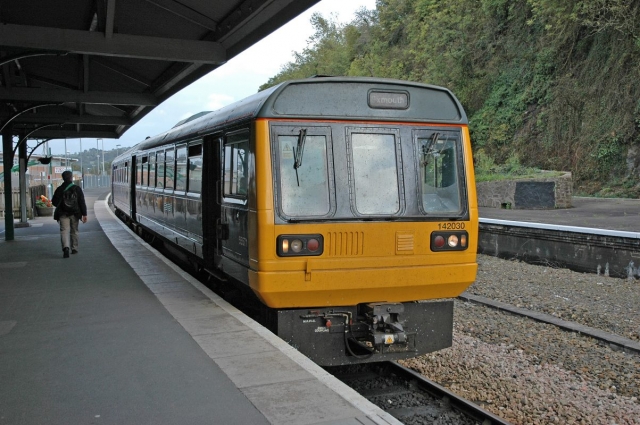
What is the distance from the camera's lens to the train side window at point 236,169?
22.2 feet

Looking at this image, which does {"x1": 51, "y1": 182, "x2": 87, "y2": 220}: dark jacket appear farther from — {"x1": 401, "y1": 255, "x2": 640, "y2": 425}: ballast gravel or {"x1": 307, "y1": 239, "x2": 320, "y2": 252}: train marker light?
{"x1": 307, "y1": 239, "x2": 320, "y2": 252}: train marker light

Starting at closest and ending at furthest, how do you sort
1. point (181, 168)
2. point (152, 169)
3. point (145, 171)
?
point (181, 168) → point (152, 169) → point (145, 171)

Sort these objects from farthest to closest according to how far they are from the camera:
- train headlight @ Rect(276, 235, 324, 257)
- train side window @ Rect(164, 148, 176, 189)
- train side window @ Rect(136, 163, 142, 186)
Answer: train side window @ Rect(136, 163, 142, 186) < train side window @ Rect(164, 148, 176, 189) < train headlight @ Rect(276, 235, 324, 257)

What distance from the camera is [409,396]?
6301 millimetres

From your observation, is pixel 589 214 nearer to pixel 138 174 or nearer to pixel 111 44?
pixel 138 174

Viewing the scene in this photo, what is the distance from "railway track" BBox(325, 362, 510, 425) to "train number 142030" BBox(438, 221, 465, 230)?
1.52m

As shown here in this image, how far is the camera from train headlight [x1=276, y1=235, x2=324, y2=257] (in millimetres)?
6203

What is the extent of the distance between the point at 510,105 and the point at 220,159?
23167 mm

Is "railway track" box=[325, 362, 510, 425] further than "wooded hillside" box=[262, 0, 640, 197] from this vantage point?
No

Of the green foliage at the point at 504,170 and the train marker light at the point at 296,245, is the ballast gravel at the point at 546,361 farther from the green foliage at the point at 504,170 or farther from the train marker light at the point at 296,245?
the green foliage at the point at 504,170

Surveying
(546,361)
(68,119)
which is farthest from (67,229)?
(546,361)

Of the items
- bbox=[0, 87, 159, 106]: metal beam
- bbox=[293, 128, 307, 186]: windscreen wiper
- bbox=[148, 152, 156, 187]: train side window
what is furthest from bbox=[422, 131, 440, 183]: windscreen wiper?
bbox=[0, 87, 159, 106]: metal beam

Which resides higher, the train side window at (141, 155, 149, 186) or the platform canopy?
the platform canopy

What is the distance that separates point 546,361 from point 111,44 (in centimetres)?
890
